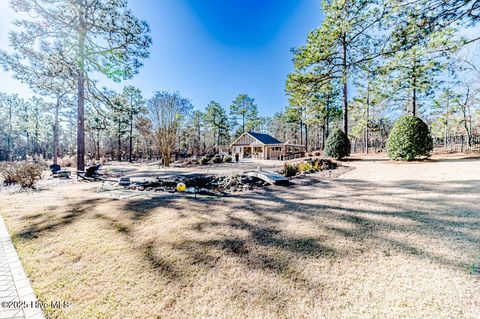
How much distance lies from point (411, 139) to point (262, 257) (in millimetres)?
11943

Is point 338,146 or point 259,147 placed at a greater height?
point 259,147

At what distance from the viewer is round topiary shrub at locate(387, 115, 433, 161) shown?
1011 centimetres

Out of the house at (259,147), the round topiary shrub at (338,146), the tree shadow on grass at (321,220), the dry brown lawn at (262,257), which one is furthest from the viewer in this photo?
the house at (259,147)

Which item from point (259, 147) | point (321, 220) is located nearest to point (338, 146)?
point (321, 220)

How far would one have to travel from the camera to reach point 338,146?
13688 mm

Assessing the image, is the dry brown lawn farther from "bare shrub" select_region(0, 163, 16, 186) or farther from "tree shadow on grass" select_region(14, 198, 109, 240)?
"bare shrub" select_region(0, 163, 16, 186)

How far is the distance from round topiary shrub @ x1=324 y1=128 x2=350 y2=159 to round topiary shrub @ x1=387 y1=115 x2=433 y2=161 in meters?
3.26

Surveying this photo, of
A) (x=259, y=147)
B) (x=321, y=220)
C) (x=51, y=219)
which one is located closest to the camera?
(x=321, y=220)

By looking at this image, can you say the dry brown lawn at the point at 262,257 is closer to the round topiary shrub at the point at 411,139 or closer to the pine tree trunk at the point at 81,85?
the round topiary shrub at the point at 411,139

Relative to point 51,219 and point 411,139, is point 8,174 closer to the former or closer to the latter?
point 51,219

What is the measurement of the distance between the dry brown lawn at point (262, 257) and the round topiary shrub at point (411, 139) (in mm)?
6416

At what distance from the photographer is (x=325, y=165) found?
35.0 feet

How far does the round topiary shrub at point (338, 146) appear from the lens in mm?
13688

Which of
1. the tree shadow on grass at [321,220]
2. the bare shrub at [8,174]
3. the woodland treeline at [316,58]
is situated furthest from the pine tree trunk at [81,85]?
the tree shadow on grass at [321,220]
